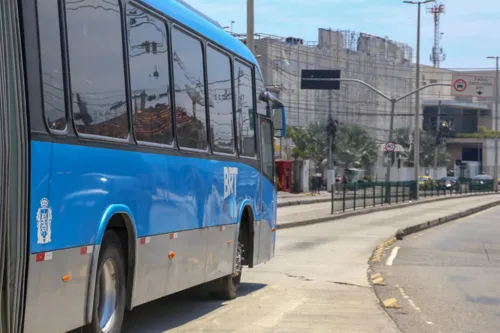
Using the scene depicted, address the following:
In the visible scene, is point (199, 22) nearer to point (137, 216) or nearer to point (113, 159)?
point (137, 216)

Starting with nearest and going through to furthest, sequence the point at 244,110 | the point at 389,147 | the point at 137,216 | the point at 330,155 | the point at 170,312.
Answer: the point at 137,216 → the point at 170,312 → the point at 244,110 → the point at 389,147 → the point at 330,155

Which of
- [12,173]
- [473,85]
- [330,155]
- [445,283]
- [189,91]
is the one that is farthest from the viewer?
[330,155]

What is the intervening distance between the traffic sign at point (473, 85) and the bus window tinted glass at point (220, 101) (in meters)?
46.7

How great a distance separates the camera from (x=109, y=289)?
284 inches

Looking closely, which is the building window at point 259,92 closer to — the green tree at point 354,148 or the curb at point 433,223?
the curb at point 433,223

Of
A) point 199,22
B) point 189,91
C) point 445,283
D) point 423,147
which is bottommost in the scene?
point 423,147

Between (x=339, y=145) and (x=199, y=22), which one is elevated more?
(x=199, y=22)

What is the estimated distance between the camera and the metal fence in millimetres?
35031

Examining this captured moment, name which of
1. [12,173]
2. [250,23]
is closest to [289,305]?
[12,173]

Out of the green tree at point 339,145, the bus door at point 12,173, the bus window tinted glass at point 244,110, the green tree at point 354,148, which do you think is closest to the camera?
the bus door at point 12,173

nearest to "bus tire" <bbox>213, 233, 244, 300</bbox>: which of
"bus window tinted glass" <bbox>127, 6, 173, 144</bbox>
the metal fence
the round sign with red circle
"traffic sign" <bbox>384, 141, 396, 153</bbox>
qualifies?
"bus window tinted glass" <bbox>127, 6, 173, 144</bbox>

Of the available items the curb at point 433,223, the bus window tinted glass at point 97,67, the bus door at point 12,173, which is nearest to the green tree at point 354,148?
the curb at point 433,223

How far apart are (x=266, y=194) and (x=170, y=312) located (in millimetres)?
3125

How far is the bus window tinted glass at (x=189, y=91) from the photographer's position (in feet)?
28.9
